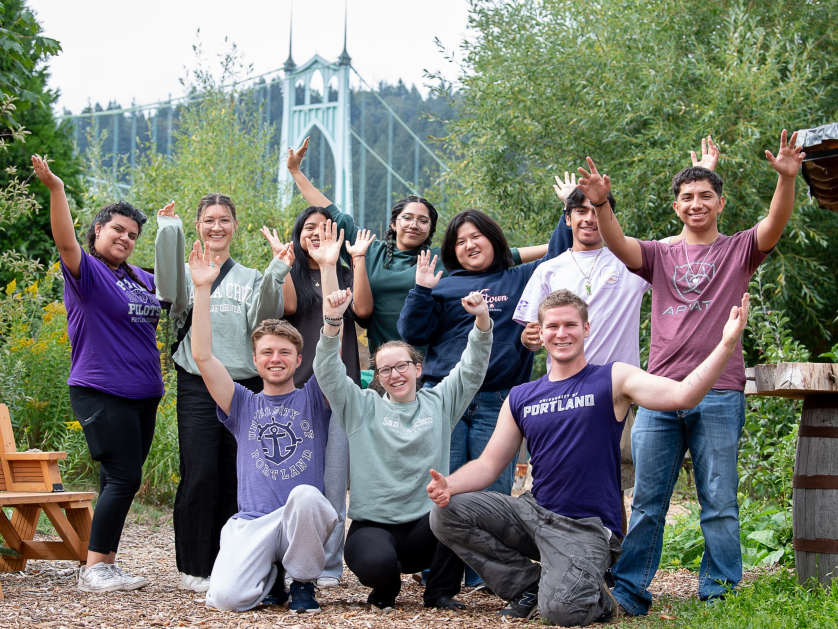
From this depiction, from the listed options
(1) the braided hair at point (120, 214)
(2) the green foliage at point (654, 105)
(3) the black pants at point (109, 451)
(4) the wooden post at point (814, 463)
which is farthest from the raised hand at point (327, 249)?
(2) the green foliage at point (654, 105)

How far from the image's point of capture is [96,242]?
3846mm

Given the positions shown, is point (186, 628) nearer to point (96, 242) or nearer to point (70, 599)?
point (70, 599)

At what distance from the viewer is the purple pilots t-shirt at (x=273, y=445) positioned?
3.39 metres

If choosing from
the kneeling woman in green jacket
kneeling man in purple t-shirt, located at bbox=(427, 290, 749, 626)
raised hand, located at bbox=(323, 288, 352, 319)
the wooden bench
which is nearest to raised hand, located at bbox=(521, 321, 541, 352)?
the kneeling woman in green jacket

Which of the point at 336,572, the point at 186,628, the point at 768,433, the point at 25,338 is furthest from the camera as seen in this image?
the point at 25,338

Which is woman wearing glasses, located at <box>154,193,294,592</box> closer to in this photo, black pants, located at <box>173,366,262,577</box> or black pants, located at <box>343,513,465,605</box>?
black pants, located at <box>173,366,262,577</box>

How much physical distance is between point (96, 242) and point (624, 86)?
6.22m

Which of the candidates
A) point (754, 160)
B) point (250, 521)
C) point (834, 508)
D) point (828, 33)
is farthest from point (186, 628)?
point (828, 33)

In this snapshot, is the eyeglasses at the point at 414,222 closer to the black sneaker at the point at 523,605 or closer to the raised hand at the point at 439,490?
the raised hand at the point at 439,490

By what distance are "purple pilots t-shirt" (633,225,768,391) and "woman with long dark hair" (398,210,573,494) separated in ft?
2.26

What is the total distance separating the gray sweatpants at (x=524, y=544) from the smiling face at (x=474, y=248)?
120cm

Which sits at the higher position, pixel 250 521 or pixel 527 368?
pixel 527 368

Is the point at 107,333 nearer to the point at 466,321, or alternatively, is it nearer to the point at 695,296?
the point at 466,321

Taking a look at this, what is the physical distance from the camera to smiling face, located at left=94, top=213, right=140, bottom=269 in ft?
12.4
